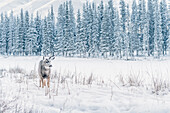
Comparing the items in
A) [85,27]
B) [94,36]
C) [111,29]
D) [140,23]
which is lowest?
[94,36]

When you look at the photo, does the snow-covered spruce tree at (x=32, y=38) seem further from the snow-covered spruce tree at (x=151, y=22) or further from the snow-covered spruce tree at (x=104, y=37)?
the snow-covered spruce tree at (x=151, y=22)

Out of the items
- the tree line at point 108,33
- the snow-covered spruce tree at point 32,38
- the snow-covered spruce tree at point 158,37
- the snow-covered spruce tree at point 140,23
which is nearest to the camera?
the snow-covered spruce tree at point 158,37

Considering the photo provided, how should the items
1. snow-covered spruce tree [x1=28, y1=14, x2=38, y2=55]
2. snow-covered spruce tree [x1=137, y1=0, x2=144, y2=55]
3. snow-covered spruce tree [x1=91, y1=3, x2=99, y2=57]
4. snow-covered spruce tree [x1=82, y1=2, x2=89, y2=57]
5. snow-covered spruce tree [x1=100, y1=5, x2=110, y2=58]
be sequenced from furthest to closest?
snow-covered spruce tree [x1=28, y1=14, x2=38, y2=55] < snow-covered spruce tree [x1=137, y1=0, x2=144, y2=55] < snow-covered spruce tree [x1=82, y1=2, x2=89, y2=57] < snow-covered spruce tree [x1=91, y1=3, x2=99, y2=57] < snow-covered spruce tree [x1=100, y1=5, x2=110, y2=58]

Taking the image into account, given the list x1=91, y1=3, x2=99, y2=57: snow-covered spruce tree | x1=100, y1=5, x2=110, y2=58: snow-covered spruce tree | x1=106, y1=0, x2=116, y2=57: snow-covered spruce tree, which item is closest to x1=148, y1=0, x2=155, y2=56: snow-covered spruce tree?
x1=106, y1=0, x2=116, y2=57: snow-covered spruce tree

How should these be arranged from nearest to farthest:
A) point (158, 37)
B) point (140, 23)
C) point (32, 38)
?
point (158, 37) → point (140, 23) → point (32, 38)

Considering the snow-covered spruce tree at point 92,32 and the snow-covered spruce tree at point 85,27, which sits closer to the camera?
the snow-covered spruce tree at point 92,32

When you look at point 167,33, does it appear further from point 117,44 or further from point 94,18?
point 94,18

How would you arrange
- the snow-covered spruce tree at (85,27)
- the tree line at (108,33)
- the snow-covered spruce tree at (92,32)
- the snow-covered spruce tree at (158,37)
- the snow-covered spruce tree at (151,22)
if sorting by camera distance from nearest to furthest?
the snow-covered spruce tree at (158,37), the tree line at (108,33), the snow-covered spruce tree at (92,32), the snow-covered spruce tree at (85,27), the snow-covered spruce tree at (151,22)

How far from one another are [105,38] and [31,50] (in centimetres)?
2205

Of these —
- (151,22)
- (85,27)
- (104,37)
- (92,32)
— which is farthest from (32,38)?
(151,22)

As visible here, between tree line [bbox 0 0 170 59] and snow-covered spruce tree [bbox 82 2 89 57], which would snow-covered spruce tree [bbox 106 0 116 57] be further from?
snow-covered spruce tree [bbox 82 2 89 57]

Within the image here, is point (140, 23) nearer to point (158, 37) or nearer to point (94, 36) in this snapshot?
point (158, 37)

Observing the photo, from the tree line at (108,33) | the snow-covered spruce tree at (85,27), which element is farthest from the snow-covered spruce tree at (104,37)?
the snow-covered spruce tree at (85,27)

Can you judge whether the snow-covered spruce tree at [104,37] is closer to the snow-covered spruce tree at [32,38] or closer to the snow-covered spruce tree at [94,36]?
the snow-covered spruce tree at [94,36]
